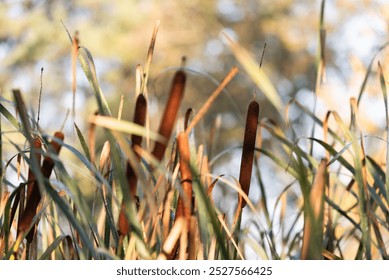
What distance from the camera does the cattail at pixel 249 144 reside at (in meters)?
0.55

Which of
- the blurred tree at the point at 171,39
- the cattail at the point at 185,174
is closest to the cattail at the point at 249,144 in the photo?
the cattail at the point at 185,174

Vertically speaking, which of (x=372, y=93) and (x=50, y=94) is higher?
(x=50, y=94)

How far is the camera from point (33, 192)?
21.6 inches

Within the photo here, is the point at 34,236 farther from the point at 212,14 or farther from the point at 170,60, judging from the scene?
the point at 212,14

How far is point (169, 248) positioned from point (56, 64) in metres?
10.1

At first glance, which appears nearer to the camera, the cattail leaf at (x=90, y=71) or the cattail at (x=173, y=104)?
the cattail at (x=173, y=104)

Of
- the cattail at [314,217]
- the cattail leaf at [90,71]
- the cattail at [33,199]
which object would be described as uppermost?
the cattail leaf at [90,71]

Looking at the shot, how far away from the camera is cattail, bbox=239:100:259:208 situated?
1.81 ft

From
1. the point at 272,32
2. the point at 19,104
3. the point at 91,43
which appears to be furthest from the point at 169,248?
the point at 272,32

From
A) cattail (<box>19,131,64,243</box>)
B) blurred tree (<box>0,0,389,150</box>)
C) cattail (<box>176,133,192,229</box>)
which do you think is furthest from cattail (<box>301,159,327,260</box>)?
blurred tree (<box>0,0,389,150</box>)

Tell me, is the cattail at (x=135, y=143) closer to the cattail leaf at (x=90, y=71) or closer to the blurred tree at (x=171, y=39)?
the cattail leaf at (x=90, y=71)

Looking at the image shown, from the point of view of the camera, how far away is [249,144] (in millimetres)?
561
